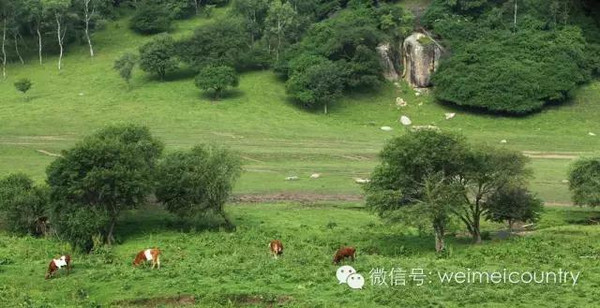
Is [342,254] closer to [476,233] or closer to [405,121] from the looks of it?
[476,233]

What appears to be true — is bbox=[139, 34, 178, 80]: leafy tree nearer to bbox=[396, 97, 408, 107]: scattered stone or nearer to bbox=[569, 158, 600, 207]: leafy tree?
bbox=[396, 97, 408, 107]: scattered stone

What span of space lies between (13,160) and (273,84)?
48063 mm

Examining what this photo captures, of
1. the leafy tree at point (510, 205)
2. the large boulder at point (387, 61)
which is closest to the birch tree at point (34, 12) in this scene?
the large boulder at point (387, 61)

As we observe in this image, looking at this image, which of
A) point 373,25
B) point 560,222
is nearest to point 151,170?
point 560,222

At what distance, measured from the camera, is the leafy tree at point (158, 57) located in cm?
10900

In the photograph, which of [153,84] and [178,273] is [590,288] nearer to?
[178,273]

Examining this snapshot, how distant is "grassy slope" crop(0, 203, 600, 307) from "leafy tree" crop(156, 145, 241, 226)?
227 cm

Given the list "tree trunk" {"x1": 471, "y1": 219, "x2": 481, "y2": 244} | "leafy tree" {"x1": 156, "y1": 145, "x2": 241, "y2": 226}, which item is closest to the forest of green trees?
"leafy tree" {"x1": 156, "y1": 145, "x2": 241, "y2": 226}

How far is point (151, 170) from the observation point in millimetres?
53219

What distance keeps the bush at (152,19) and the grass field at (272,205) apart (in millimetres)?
2931

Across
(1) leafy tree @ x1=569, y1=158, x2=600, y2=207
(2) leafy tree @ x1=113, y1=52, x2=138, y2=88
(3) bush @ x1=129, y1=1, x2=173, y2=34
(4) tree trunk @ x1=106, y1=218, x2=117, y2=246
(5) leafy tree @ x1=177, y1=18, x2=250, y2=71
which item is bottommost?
(4) tree trunk @ x1=106, y1=218, x2=117, y2=246

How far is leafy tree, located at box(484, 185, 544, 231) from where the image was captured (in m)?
48.7

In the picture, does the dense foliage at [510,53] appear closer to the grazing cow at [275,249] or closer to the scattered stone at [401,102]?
the scattered stone at [401,102]

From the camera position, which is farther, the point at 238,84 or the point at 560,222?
the point at 238,84
